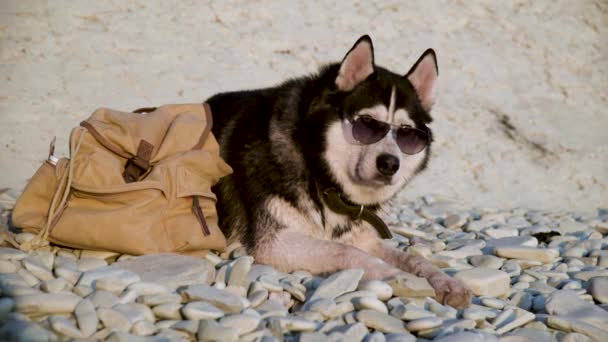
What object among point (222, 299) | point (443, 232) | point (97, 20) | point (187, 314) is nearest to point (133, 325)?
point (187, 314)

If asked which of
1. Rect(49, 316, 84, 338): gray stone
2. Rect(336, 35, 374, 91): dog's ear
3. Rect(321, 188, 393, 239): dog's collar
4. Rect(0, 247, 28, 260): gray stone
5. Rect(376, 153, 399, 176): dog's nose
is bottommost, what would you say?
Rect(0, 247, 28, 260): gray stone

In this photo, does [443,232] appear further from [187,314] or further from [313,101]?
[187,314]

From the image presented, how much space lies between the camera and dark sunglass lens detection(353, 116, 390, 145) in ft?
11.5

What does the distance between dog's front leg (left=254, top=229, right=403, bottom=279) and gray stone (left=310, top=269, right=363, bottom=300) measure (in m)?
0.20

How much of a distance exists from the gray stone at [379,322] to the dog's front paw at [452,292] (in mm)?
472

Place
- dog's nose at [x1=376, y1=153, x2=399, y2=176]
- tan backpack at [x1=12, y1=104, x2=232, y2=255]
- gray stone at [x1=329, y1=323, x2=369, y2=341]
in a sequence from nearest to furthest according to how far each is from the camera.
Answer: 1. gray stone at [x1=329, y1=323, x2=369, y2=341]
2. tan backpack at [x1=12, y1=104, x2=232, y2=255]
3. dog's nose at [x1=376, y1=153, x2=399, y2=176]

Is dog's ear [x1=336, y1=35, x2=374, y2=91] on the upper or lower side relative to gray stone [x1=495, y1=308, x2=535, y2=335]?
upper

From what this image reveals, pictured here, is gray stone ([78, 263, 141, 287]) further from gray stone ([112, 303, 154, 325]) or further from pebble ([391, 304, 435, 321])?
pebble ([391, 304, 435, 321])

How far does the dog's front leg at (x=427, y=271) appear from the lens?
9.66ft

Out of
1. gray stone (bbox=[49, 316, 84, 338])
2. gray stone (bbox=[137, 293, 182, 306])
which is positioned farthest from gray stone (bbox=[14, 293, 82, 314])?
gray stone (bbox=[137, 293, 182, 306])

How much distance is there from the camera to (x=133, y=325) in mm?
2281

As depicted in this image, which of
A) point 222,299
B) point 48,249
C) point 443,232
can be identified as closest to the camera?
point 222,299

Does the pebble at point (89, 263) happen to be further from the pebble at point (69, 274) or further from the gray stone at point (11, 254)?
the gray stone at point (11, 254)

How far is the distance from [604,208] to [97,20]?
777 centimetres
